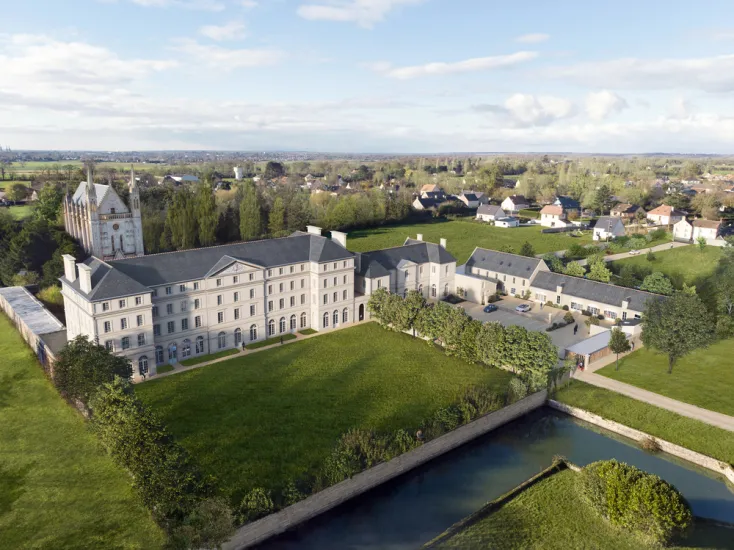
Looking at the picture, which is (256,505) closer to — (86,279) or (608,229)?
(86,279)

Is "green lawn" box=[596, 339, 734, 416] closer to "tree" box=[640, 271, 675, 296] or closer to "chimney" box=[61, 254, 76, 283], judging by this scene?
"tree" box=[640, 271, 675, 296]

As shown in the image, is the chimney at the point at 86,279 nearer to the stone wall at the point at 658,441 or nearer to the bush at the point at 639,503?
the stone wall at the point at 658,441

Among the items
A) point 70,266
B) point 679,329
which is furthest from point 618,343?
point 70,266

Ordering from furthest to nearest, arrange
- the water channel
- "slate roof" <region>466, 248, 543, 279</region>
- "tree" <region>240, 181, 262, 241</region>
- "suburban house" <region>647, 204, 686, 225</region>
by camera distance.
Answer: "suburban house" <region>647, 204, 686, 225</region> < "tree" <region>240, 181, 262, 241</region> < "slate roof" <region>466, 248, 543, 279</region> < the water channel

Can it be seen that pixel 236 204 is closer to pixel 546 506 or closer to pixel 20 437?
pixel 20 437

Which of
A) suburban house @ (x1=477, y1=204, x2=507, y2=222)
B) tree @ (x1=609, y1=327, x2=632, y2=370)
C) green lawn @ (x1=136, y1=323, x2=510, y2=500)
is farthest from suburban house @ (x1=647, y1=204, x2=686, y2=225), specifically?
green lawn @ (x1=136, y1=323, x2=510, y2=500)

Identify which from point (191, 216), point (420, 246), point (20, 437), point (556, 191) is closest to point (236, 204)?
point (191, 216)

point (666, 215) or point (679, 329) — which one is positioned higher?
point (666, 215)
